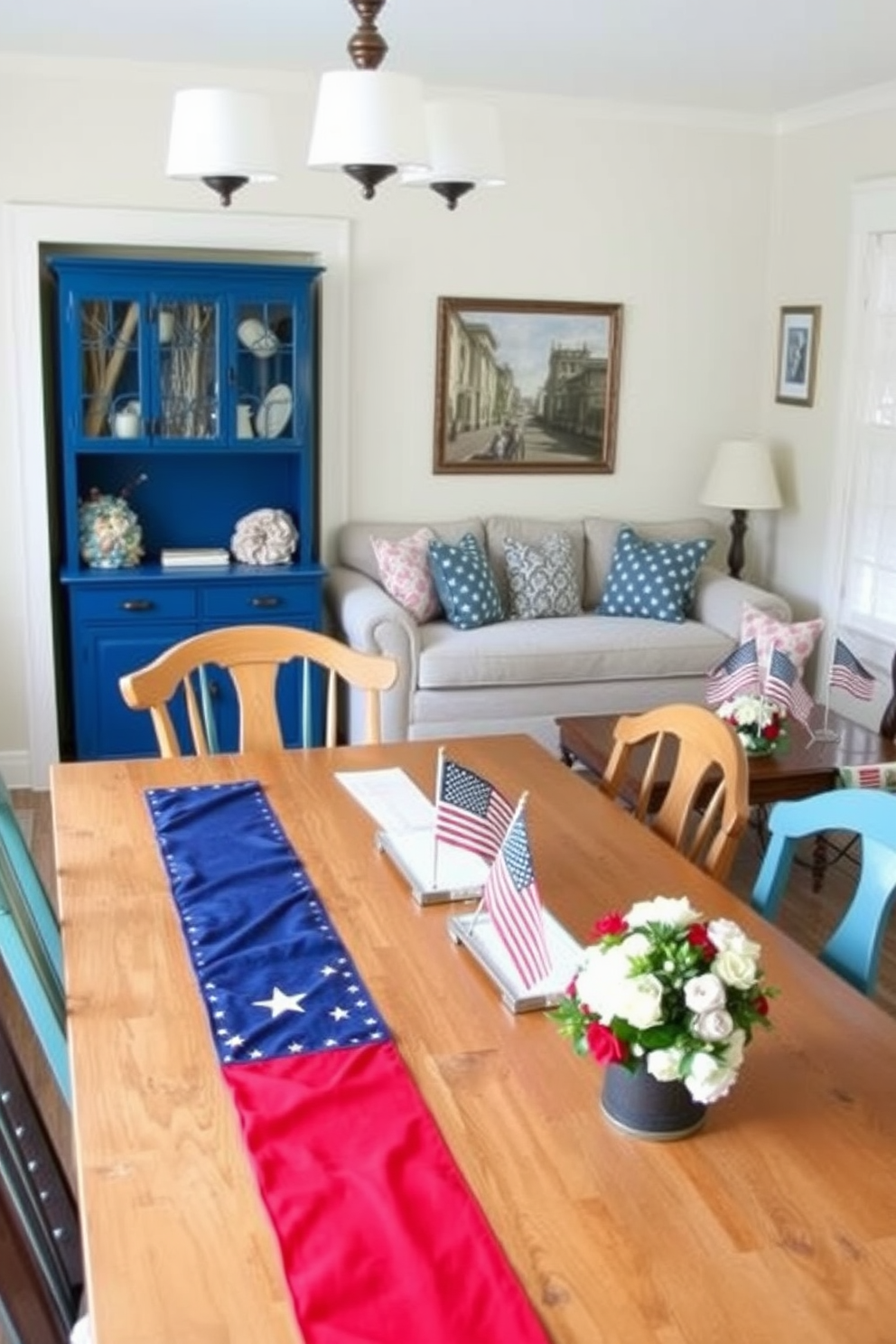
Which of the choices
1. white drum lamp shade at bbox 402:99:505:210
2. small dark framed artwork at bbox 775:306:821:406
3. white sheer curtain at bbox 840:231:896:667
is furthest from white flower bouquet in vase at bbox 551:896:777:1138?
small dark framed artwork at bbox 775:306:821:406

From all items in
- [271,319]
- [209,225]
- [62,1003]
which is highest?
[209,225]

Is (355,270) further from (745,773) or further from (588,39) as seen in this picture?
(745,773)

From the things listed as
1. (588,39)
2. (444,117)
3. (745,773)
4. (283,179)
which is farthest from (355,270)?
(745,773)

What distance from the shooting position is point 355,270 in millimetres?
5363

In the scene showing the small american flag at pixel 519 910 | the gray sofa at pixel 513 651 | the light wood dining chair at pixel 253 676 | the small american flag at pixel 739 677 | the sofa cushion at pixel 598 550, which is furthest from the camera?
the sofa cushion at pixel 598 550

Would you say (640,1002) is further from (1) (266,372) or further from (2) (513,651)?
(1) (266,372)

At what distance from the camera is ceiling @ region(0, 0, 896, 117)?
3975 millimetres

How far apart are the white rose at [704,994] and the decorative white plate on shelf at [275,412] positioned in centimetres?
400

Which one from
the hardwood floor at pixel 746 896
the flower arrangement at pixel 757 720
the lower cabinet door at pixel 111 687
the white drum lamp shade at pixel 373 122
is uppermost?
the white drum lamp shade at pixel 373 122

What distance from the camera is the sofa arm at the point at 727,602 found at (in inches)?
209

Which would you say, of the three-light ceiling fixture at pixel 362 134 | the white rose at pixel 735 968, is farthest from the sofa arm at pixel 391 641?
the white rose at pixel 735 968

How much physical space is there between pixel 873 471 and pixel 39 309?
3.20 meters

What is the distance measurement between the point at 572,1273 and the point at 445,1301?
134 mm

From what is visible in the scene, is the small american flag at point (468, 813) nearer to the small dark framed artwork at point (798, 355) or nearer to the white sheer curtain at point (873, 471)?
the white sheer curtain at point (873, 471)
